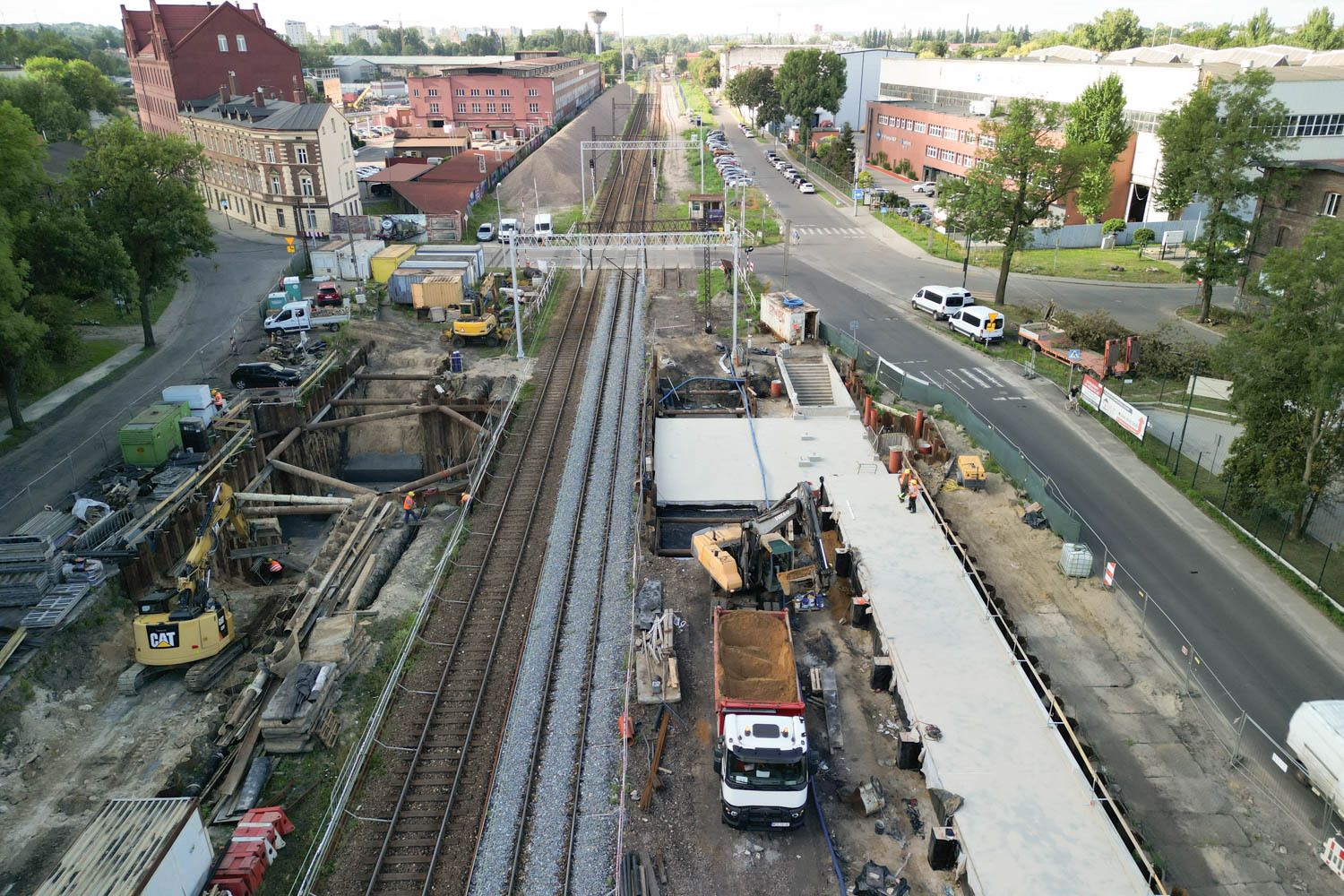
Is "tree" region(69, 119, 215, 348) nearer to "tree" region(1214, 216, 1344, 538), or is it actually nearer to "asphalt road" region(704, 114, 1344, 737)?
"asphalt road" region(704, 114, 1344, 737)

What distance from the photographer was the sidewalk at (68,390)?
34906mm

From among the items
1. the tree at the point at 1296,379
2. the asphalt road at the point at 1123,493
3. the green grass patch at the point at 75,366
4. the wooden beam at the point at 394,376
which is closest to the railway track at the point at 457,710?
the wooden beam at the point at 394,376

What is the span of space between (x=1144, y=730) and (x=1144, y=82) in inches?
2508

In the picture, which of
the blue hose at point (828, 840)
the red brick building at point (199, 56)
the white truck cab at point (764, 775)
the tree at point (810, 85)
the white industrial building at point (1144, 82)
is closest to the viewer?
the blue hose at point (828, 840)

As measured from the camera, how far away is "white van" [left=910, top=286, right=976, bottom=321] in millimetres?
49031

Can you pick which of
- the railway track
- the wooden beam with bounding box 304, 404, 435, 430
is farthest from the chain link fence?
the wooden beam with bounding box 304, 404, 435, 430

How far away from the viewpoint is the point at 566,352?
44281 mm

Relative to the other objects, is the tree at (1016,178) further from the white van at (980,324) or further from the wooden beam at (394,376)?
the wooden beam at (394,376)

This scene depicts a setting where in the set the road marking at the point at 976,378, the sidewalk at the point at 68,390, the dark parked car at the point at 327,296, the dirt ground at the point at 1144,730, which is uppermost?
the dark parked car at the point at 327,296

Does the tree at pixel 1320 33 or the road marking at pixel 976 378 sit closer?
the road marking at pixel 976 378

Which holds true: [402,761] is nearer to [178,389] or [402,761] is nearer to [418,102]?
[178,389]

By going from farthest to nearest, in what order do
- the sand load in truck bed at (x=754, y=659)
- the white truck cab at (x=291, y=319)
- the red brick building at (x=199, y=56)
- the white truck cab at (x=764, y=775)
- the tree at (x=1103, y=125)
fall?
the red brick building at (x=199, y=56) < the tree at (x=1103, y=125) < the white truck cab at (x=291, y=319) < the sand load in truck bed at (x=754, y=659) < the white truck cab at (x=764, y=775)

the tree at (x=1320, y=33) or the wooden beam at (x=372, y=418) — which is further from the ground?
the tree at (x=1320, y=33)

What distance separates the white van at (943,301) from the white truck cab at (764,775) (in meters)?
36.6
